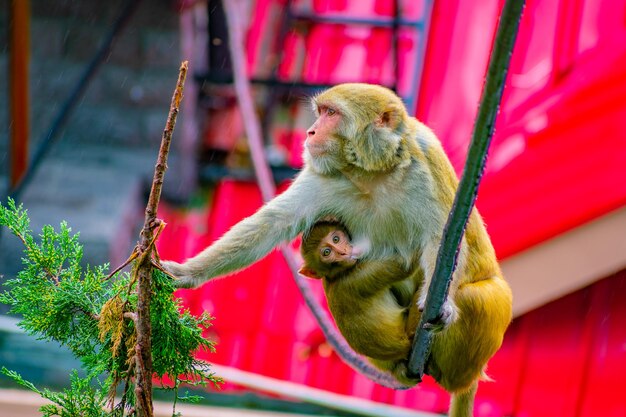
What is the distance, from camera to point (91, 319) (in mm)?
1638

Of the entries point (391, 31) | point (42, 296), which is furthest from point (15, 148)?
point (42, 296)

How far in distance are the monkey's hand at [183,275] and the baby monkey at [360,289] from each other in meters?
0.31

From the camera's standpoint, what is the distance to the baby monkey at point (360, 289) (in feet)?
7.04

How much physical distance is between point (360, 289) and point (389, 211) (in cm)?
20

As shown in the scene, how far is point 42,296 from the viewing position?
1.61m

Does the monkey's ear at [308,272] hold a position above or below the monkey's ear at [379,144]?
below

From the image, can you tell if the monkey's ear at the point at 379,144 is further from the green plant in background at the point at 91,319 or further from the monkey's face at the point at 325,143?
the green plant in background at the point at 91,319

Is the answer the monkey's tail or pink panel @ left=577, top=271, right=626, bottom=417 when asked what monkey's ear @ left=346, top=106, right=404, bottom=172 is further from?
pink panel @ left=577, top=271, right=626, bottom=417

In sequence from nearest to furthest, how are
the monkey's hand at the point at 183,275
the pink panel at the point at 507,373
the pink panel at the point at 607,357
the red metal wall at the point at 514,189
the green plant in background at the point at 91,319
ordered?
the green plant in background at the point at 91,319 < the monkey's hand at the point at 183,275 < the red metal wall at the point at 514,189 < the pink panel at the point at 607,357 < the pink panel at the point at 507,373

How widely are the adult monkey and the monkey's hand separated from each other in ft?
0.24

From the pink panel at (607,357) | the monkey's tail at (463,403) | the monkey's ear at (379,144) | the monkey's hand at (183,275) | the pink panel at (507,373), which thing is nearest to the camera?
the monkey's hand at (183,275)

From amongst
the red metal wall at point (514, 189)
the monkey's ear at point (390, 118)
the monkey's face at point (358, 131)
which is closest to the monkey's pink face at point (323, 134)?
the monkey's face at point (358, 131)

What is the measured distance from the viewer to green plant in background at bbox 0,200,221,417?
5.11 feet

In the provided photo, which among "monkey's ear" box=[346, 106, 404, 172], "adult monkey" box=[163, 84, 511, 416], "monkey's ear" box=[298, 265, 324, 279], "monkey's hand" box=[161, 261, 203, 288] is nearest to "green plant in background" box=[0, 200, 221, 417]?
"monkey's hand" box=[161, 261, 203, 288]
